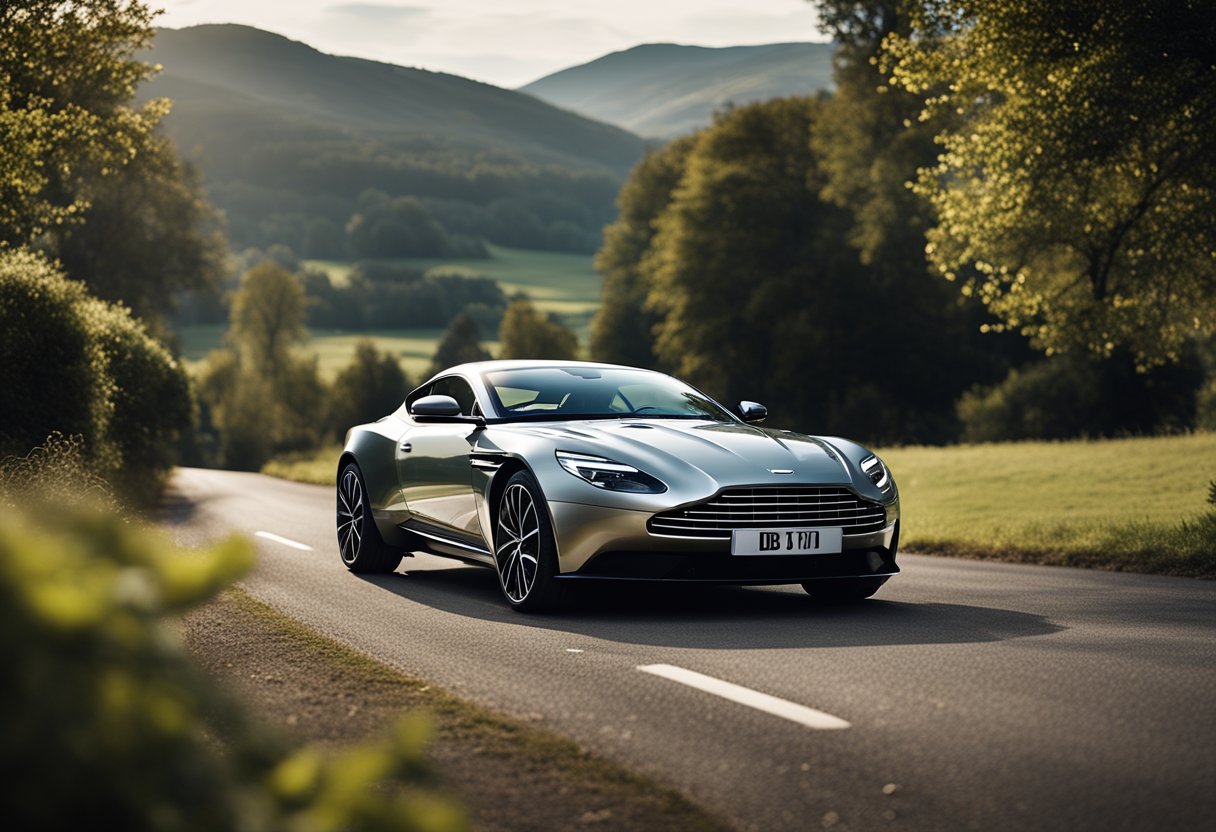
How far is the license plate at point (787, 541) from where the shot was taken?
8234mm

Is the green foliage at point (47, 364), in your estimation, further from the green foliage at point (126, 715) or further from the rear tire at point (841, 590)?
the green foliage at point (126, 715)

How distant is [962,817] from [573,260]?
171225 millimetres

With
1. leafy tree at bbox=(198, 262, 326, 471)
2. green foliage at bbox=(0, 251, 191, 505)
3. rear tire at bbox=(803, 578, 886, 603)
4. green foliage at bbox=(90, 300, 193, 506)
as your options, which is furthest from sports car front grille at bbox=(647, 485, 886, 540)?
leafy tree at bbox=(198, 262, 326, 471)

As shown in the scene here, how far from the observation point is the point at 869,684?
619 centimetres

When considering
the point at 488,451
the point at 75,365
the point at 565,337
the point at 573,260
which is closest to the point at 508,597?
the point at 488,451

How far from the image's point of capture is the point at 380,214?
563 feet

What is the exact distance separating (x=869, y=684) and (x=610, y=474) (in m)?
2.59

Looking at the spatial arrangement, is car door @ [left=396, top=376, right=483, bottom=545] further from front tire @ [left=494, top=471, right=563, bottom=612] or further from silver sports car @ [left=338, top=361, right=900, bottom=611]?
front tire @ [left=494, top=471, right=563, bottom=612]

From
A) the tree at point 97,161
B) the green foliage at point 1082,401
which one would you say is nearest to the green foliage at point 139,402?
the tree at point 97,161

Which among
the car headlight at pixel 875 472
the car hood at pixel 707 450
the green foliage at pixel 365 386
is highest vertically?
the car hood at pixel 707 450

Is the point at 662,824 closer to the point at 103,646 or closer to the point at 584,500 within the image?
the point at 103,646

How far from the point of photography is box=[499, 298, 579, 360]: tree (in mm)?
89938

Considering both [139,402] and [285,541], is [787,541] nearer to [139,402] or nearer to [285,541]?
[285,541]

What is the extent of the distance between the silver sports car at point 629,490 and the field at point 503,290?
336 ft
